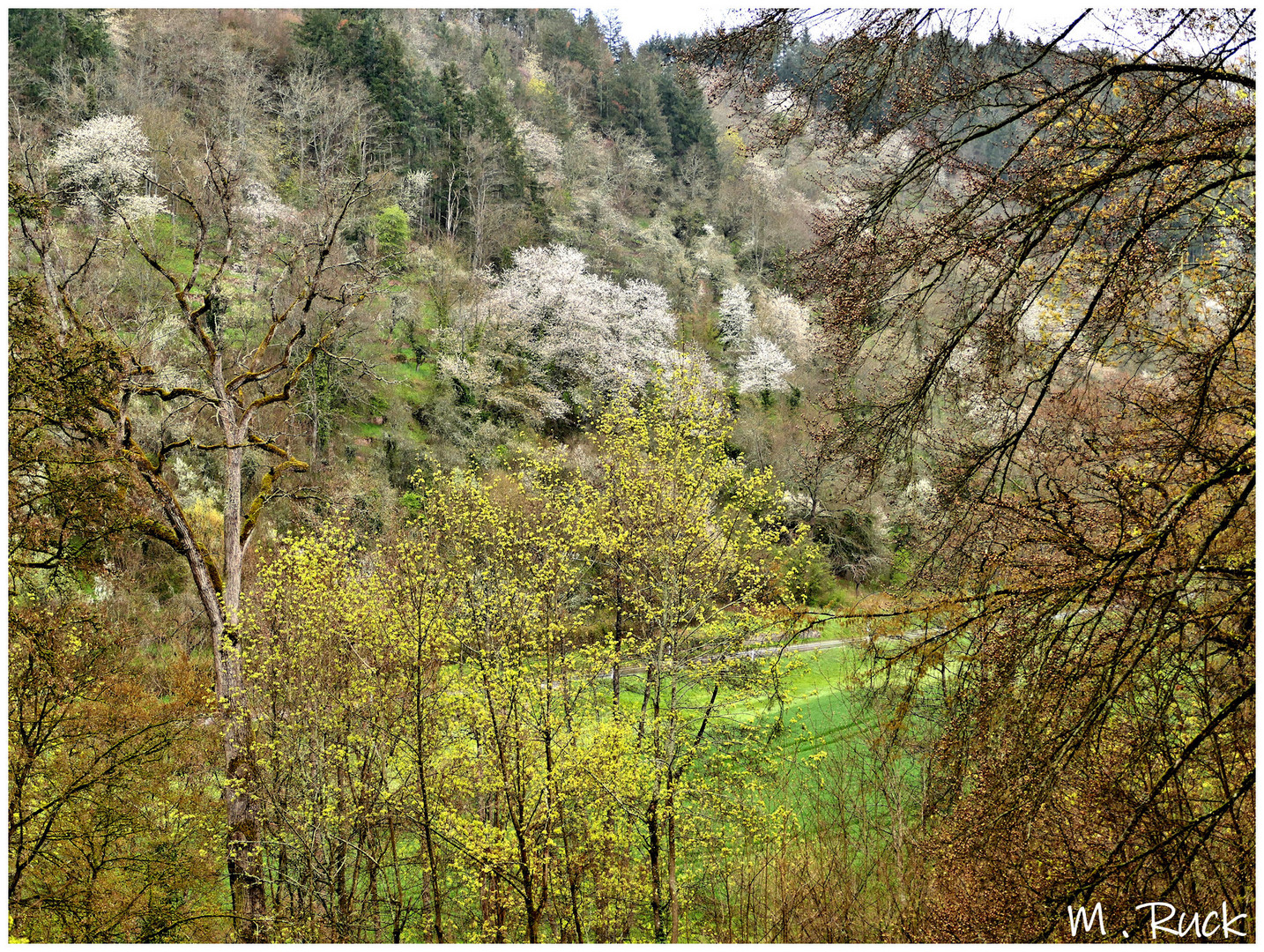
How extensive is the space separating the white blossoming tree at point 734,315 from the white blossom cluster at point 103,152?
74.9 feet

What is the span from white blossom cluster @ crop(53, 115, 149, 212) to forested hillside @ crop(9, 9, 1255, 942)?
1.48 ft

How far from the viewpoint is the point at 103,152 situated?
2631cm

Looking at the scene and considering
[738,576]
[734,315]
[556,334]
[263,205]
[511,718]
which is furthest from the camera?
[734,315]

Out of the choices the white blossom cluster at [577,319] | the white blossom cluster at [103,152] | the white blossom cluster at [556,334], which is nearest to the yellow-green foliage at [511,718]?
the white blossom cluster at [556,334]

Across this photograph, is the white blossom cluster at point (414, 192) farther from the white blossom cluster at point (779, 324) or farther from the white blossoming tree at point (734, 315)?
the white blossom cluster at point (779, 324)

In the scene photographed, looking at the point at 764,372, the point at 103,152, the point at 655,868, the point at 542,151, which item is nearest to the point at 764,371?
the point at 764,372

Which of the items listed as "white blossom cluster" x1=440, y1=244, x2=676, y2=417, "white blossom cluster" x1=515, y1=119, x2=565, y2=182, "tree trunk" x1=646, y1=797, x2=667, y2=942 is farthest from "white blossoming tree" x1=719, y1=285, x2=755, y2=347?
"tree trunk" x1=646, y1=797, x2=667, y2=942

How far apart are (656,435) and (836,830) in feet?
22.8

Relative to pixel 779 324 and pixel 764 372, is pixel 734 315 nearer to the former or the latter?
pixel 779 324

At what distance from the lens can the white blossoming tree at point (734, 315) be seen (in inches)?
1395

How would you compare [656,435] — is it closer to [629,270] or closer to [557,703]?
[557,703]

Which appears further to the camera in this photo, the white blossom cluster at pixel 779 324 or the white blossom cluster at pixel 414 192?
the white blossom cluster at pixel 779 324

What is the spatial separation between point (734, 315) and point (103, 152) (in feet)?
81.4

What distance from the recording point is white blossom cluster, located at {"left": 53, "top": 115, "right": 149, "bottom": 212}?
25156mm
